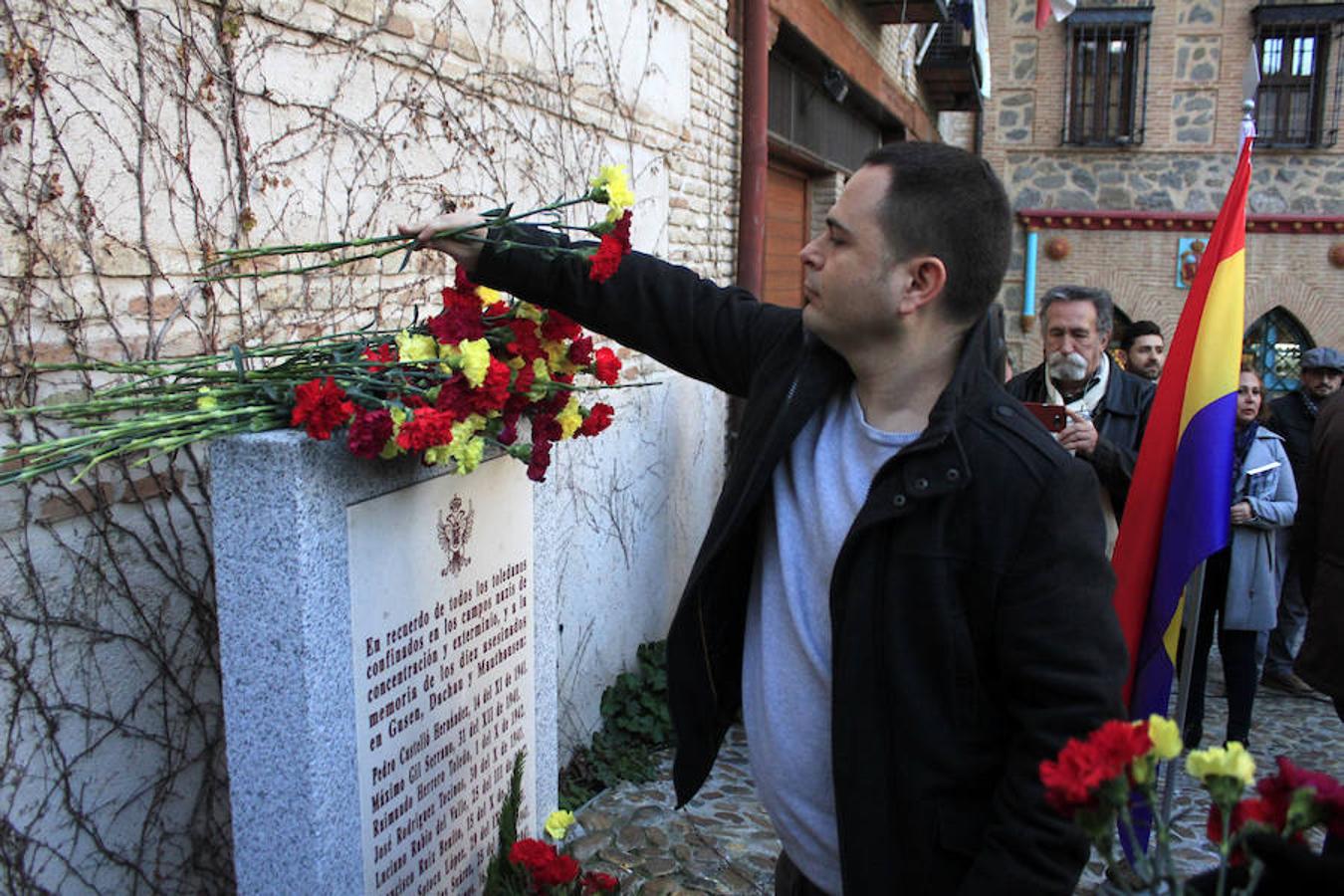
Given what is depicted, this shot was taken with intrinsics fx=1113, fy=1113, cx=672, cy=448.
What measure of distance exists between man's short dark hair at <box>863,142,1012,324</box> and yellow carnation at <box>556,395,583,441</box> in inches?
32.9

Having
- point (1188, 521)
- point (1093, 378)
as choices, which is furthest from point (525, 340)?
point (1093, 378)

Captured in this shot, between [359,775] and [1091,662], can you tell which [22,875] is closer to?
[359,775]

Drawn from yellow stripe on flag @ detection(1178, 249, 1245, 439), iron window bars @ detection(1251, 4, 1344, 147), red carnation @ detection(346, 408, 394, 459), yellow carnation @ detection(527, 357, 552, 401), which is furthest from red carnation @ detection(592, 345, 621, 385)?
iron window bars @ detection(1251, 4, 1344, 147)

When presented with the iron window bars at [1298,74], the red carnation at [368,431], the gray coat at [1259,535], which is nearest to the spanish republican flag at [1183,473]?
the gray coat at [1259,535]

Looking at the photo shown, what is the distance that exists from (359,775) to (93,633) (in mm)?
665

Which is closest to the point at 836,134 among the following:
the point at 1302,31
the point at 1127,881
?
the point at 1127,881

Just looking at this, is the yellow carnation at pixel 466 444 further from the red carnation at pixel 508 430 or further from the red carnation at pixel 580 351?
the red carnation at pixel 580 351

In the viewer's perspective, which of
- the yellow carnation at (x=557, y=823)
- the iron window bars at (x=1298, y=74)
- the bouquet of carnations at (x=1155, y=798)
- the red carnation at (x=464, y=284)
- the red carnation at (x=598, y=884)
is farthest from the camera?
the iron window bars at (x=1298, y=74)

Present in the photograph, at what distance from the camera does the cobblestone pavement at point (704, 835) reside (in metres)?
3.68

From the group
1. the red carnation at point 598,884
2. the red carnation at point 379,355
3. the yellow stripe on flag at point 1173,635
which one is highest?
the red carnation at point 379,355

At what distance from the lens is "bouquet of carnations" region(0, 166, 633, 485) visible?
187cm

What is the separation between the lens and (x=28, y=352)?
211 centimetres

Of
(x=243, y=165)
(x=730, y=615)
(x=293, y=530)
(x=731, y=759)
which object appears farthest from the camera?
(x=731, y=759)

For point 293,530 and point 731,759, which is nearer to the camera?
point 293,530
